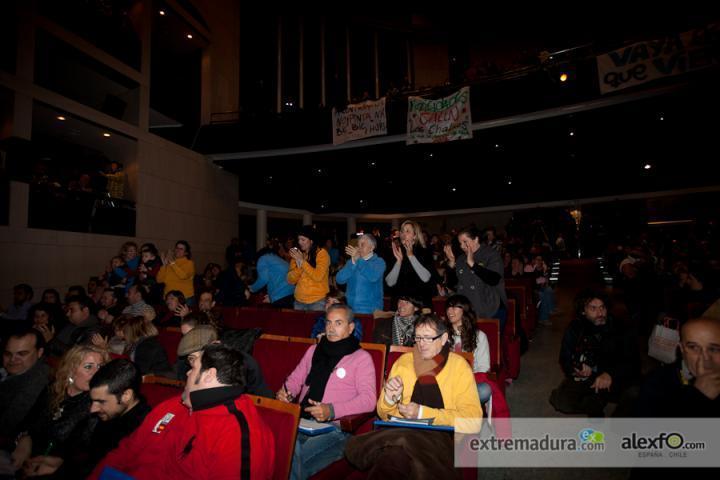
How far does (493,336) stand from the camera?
3.50 metres

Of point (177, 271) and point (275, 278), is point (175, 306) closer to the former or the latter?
point (177, 271)

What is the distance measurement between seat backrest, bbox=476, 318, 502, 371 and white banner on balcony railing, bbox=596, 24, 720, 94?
5700 mm

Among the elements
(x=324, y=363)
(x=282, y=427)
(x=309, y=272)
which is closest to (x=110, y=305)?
(x=309, y=272)

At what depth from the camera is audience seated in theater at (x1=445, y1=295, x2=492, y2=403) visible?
3099mm

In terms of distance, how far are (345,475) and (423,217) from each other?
21.0 meters

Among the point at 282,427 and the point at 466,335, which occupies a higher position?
the point at 466,335

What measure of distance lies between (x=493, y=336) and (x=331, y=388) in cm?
174

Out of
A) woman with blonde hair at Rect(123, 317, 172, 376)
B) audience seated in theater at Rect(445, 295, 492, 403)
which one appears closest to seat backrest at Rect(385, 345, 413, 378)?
audience seated in theater at Rect(445, 295, 492, 403)

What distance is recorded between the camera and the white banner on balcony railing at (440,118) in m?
7.86

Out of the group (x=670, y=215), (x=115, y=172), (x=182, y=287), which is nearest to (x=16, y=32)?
(x=115, y=172)

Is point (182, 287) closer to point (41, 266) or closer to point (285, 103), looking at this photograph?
point (41, 266)

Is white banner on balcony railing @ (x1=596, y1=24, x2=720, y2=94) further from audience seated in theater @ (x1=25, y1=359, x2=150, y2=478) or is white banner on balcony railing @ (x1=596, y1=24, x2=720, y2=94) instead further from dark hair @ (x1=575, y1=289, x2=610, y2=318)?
audience seated in theater @ (x1=25, y1=359, x2=150, y2=478)

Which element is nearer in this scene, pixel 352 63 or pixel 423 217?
pixel 352 63

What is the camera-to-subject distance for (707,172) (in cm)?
1418
